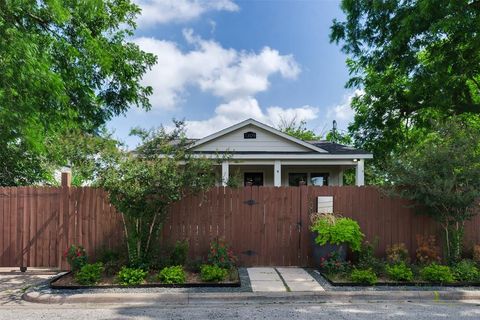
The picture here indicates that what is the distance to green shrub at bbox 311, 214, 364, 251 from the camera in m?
7.12

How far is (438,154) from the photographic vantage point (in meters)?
7.04

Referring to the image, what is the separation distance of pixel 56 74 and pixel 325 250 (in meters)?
8.15

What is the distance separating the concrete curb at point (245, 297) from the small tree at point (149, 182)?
110cm

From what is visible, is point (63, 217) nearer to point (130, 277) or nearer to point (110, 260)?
point (110, 260)

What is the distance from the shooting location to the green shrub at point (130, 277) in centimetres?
630

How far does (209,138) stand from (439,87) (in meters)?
9.16

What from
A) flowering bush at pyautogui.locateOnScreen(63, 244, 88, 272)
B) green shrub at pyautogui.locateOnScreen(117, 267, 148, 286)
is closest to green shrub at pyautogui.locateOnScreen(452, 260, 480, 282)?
green shrub at pyautogui.locateOnScreen(117, 267, 148, 286)

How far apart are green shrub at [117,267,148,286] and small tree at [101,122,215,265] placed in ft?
1.34

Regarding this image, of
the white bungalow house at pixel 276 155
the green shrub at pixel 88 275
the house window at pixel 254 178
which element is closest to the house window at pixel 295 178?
the white bungalow house at pixel 276 155

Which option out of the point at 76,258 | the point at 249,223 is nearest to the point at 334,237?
the point at 249,223

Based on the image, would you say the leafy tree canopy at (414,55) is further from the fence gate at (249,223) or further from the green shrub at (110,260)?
the green shrub at (110,260)

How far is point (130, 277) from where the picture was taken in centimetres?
635

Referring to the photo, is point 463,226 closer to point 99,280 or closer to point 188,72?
point 99,280

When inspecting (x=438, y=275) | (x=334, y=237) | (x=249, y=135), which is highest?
(x=249, y=135)
